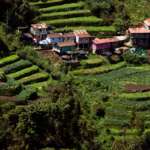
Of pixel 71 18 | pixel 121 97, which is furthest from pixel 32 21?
pixel 121 97

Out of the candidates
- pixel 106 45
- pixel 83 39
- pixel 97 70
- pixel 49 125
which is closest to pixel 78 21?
pixel 83 39

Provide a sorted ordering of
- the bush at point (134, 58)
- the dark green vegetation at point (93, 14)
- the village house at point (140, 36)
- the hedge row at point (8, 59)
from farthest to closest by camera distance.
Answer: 1. the dark green vegetation at point (93, 14)
2. the village house at point (140, 36)
3. the bush at point (134, 58)
4. the hedge row at point (8, 59)

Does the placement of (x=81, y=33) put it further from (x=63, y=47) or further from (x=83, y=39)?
(x=63, y=47)

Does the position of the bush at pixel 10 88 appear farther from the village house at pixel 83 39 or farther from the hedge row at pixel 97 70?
the village house at pixel 83 39

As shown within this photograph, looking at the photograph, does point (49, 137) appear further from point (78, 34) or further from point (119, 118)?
point (78, 34)

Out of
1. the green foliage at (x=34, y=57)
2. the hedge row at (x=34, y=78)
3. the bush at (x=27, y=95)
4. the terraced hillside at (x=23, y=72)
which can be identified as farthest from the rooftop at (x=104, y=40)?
the bush at (x=27, y=95)
